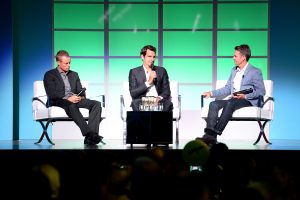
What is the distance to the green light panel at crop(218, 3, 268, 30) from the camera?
747 centimetres

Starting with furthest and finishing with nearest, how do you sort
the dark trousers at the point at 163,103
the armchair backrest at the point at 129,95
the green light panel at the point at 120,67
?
the green light panel at the point at 120,67 → the armchair backrest at the point at 129,95 → the dark trousers at the point at 163,103

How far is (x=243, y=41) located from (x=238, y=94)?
79.0 inches

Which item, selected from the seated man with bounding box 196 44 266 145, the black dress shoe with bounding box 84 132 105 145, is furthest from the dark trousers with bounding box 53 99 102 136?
the seated man with bounding box 196 44 266 145

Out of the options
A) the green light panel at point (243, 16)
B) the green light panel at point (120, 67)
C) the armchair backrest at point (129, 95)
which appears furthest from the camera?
the green light panel at point (120, 67)

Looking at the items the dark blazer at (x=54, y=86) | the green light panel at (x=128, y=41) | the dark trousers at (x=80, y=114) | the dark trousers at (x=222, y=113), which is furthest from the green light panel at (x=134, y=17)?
the dark trousers at (x=222, y=113)

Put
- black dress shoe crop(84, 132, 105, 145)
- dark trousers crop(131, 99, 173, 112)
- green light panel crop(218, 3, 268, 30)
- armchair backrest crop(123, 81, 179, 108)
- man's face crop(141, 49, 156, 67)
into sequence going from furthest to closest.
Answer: green light panel crop(218, 3, 268, 30) < armchair backrest crop(123, 81, 179, 108) < man's face crop(141, 49, 156, 67) < dark trousers crop(131, 99, 173, 112) < black dress shoe crop(84, 132, 105, 145)

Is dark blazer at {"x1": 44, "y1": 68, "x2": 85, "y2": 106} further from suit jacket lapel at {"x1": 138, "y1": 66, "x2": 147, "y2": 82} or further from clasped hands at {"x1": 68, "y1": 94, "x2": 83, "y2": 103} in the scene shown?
suit jacket lapel at {"x1": 138, "y1": 66, "x2": 147, "y2": 82}

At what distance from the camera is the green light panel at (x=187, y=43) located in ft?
24.8

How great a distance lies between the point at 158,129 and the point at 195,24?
297 cm

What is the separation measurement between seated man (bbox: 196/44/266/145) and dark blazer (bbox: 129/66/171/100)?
445mm

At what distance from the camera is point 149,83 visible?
5.67 m

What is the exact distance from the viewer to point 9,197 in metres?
0.69

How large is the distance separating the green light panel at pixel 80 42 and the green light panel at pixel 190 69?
3.09ft

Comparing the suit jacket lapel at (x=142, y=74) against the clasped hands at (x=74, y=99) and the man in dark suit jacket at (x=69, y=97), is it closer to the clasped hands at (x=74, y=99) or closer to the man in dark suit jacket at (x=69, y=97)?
the man in dark suit jacket at (x=69, y=97)
